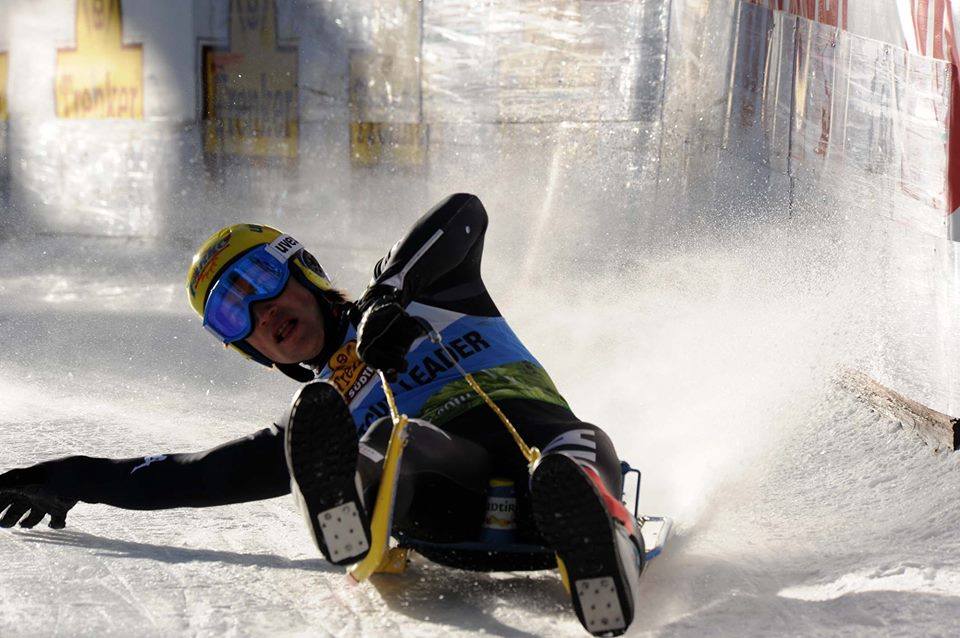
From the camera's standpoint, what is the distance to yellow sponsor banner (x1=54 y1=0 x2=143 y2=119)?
26.0ft

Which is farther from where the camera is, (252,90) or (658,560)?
(252,90)

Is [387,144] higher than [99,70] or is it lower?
lower

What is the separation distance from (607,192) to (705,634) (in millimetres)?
4579

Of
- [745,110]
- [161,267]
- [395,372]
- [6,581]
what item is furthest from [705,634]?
[161,267]

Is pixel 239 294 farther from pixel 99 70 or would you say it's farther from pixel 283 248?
pixel 99 70

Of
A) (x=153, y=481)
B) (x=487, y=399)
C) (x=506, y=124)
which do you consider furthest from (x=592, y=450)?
(x=506, y=124)

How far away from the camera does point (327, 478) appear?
5.88 ft

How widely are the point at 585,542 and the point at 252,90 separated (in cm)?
623

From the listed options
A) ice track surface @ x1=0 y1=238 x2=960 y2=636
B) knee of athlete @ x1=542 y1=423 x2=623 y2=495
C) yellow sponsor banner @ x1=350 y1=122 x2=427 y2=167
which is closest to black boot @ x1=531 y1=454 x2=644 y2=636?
ice track surface @ x1=0 y1=238 x2=960 y2=636

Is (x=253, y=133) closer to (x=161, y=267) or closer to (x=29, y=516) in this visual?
(x=161, y=267)

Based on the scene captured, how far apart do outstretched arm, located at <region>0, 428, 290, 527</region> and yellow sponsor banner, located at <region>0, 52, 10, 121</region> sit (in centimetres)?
640

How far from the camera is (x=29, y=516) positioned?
8.63ft

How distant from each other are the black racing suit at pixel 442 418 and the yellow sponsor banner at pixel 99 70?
19.0 ft

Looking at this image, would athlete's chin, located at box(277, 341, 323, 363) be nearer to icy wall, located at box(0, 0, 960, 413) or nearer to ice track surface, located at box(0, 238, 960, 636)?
ice track surface, located at box(0, 238, 960, 636)
